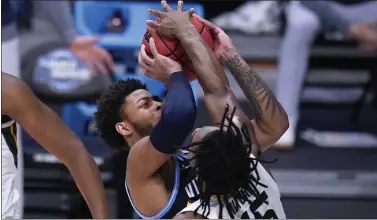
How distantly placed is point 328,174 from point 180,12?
2.29 meters

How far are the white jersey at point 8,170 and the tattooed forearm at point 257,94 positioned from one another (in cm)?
69

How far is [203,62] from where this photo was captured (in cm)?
247

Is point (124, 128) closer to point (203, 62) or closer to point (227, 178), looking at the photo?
point (203, 62)

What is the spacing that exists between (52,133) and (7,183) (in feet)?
0.68

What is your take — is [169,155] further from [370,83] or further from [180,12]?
[370,83]

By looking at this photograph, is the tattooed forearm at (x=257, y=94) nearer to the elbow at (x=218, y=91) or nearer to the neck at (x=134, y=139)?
the elbow at (x=218, y=91)

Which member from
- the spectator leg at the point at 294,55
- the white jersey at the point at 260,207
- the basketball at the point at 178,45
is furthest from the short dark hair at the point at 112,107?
the spectator leg at the point at 294,55

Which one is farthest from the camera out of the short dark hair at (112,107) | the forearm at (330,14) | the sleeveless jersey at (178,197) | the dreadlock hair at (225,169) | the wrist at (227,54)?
the forearm at (330,14)

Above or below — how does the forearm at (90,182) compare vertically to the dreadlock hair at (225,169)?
below

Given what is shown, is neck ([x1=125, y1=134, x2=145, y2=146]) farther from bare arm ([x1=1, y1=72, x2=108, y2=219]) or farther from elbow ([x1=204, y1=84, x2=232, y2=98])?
elbow ([x1=204, y1=84, x2=232, y2=98])

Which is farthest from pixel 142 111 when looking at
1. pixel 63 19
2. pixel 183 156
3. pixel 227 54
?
pixel 63 19

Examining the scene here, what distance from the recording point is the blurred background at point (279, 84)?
14.1 ft

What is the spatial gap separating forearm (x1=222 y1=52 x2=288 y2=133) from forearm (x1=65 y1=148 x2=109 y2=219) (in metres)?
0.52

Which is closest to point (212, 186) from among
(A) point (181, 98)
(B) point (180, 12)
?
(A) point (181, 98)
